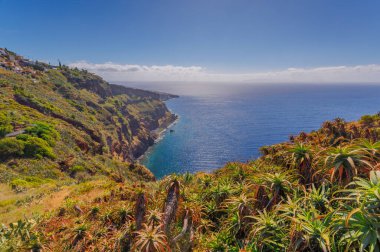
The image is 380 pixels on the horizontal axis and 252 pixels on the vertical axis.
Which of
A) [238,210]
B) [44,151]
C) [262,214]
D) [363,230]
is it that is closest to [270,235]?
[262,214]

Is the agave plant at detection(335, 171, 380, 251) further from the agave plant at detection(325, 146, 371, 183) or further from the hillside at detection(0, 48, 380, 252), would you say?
the agave plant at detection(325, 146, 371, 183)

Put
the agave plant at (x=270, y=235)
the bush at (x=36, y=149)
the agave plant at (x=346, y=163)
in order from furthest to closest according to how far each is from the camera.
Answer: the bush at (x=36, y=149) → the agave plant at (x=346, y=163) → the agave plant at (x=270, y=235)

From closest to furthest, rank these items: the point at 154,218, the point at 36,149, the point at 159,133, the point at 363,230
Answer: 1. the point at 363,230
2. the point at 154,218
3. the point at 36,149
4. the point at 159,133

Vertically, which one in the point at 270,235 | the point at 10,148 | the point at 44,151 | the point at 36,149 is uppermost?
the point at 270,235

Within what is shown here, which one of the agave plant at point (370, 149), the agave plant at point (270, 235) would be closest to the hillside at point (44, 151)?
the agave plant at point (270, 235)

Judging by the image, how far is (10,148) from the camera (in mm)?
31062

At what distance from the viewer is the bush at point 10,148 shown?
30.6 m

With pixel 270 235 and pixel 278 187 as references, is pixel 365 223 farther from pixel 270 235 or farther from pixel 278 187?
pixel 278 187

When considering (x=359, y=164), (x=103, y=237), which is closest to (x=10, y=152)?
(x=103, y=237)

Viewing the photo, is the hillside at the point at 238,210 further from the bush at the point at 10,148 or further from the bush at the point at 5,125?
the bush at the point at 5,125

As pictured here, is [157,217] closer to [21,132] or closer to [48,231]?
[48,231]

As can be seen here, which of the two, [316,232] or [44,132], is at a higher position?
[316,232]

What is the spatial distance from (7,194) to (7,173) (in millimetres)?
8113

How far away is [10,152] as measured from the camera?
31.2 meters
